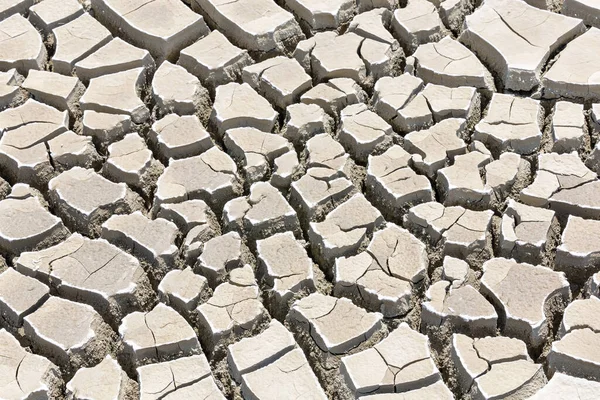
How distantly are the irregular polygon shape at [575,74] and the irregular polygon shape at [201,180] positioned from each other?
43.7 inches

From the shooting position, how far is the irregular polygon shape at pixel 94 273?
243cm

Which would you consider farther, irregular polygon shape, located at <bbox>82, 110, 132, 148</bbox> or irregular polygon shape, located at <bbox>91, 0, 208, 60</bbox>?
irregular polygon shape, located at <bbox>91, 0, 208, 60</bbox>

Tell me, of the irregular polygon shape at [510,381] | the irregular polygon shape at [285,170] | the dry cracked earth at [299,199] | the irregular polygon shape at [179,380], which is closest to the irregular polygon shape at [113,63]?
the dry cracked earth at [299,199]

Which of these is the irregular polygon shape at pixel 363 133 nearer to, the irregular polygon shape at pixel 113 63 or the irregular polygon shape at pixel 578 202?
the irregular polygon shape at pixel 578 202

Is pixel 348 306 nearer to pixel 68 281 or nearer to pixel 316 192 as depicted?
pixel 316 192

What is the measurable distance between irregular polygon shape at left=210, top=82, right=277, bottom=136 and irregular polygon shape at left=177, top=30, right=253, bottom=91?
0.08 metres

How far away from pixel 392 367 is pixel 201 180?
87cm

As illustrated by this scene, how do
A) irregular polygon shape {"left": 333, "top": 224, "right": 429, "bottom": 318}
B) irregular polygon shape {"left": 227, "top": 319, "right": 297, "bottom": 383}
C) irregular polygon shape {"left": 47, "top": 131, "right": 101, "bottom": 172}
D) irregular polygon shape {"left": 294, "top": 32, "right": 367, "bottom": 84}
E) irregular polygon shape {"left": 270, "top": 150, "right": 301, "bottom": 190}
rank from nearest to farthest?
irregular polygon shape {"left": 227, "top": 319, "right": 297, "bottom": 383} → irregular polygon shape {"left": 333, "top": 224, "right": 429, "bottom": 318} → irregular polygon shape {"left": 270, "top": 150, "right": 301, "bottom": 190} → irregular polygon shape {"left": 47, "top": 131, "right": 101, "bottom": 172} → irregular polygon shape {"left": 294, "top": 32, "right": 367, "bottom": 84}

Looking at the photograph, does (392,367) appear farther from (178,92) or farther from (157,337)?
(178,92)

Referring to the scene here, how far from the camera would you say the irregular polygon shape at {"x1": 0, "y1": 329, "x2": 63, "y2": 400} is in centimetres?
223

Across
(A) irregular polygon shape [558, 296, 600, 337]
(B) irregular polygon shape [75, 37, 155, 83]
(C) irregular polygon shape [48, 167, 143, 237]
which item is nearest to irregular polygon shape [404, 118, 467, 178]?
(A) irregular polygon shape [558, 296, 600, 337]

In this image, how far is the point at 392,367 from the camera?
2.23 meters

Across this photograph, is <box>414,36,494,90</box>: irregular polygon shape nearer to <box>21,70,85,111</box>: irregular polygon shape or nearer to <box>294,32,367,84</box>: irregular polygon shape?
<box>294,32,367,84</box>: irregular polygon shape

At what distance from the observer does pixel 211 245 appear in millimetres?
2525
